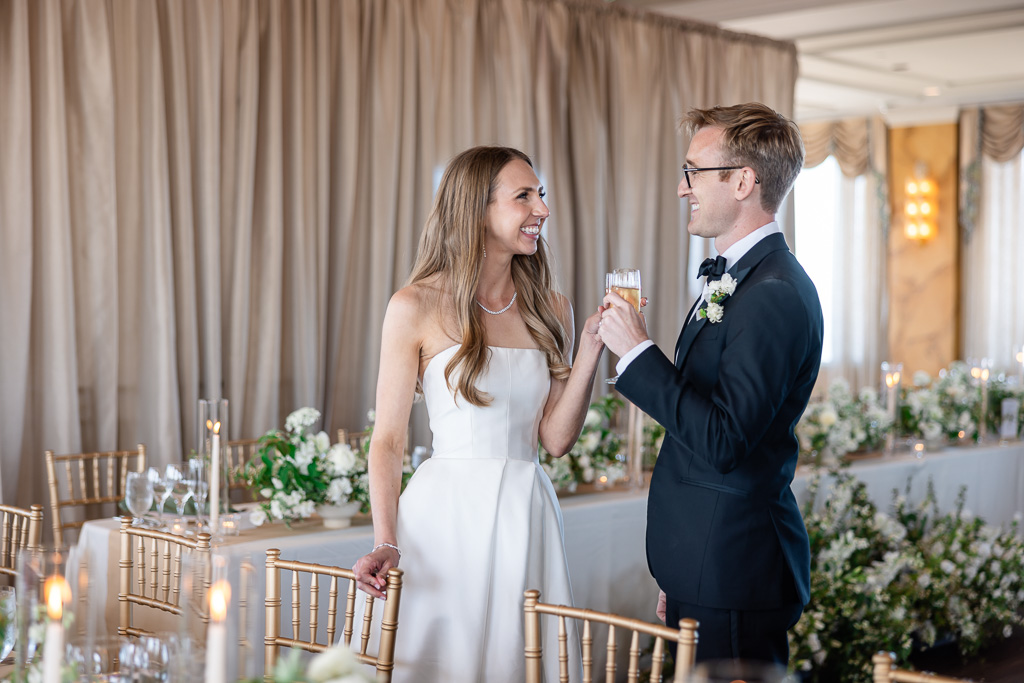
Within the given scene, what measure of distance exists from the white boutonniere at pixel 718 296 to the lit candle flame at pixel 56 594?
1279mm

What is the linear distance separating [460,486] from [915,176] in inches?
398

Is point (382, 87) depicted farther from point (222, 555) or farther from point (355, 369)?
point (222, 555)

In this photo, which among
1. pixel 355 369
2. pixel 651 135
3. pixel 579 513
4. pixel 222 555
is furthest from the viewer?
pixel 651 135

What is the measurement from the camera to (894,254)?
1139 cm

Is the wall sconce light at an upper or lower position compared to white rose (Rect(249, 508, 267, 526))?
upper

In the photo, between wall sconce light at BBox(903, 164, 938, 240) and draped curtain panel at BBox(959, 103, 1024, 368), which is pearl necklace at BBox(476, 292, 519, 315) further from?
wall sconce light at BBox(903, 164, 938, 240)

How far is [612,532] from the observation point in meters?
3.67

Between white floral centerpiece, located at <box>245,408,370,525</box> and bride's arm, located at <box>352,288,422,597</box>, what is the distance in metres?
0.79

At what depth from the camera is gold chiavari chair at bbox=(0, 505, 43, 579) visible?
2.51 metres

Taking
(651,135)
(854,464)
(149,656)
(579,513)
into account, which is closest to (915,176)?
(651,135)

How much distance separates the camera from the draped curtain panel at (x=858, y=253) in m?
11.1

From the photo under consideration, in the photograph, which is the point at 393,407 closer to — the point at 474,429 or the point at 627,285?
the point at 474,429

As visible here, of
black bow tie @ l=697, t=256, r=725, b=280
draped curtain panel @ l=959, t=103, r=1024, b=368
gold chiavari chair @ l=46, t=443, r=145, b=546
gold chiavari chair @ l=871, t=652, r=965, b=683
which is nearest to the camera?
gold chiavari chair @ l=871, t=652, r=965, b=683

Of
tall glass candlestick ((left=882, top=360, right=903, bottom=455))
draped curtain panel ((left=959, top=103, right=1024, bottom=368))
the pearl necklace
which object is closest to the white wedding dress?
the pearl necklace
